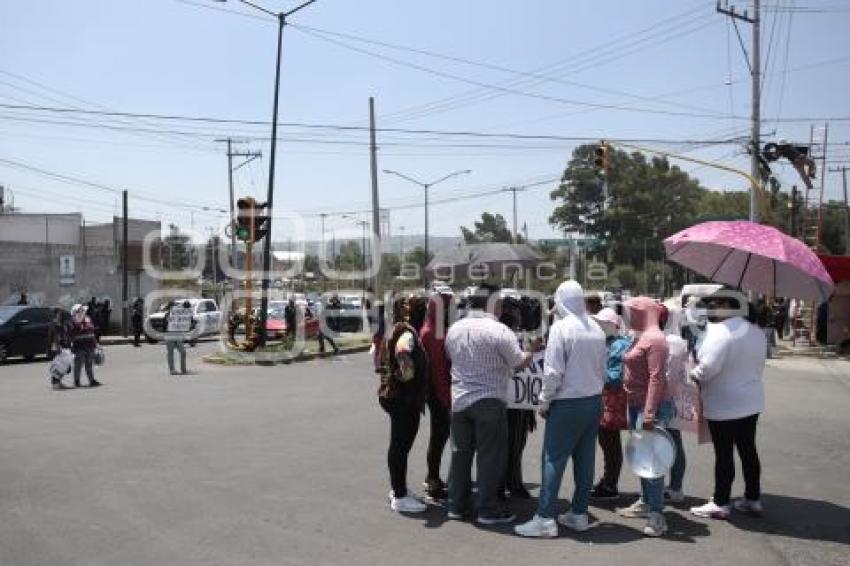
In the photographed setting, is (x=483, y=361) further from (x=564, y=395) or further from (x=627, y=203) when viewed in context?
(x=627, y=203)

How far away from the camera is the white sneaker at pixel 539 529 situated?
Answer: 651 centimetres

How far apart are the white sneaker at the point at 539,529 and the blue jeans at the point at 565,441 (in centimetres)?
5

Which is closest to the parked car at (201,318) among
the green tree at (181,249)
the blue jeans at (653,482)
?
the blue jeans at (653,482)

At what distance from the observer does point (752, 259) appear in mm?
8516

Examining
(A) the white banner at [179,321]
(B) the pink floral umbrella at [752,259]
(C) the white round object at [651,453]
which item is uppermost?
(B) the pink floral umbrella at [752,259]

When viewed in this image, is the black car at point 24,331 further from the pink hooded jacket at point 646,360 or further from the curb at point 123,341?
the pink hooded jacket at point 646,360

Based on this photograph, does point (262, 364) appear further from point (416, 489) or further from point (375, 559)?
point (375, 559)

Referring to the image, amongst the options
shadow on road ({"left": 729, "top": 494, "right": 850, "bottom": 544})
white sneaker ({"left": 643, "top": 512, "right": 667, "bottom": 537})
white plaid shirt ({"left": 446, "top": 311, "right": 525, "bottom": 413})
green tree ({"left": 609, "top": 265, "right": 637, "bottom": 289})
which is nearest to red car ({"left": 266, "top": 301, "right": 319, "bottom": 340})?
white plaid shirt ({"left": 446, "top": 311, "right": 525, "bottom": 413})

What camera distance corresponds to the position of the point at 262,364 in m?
22.4

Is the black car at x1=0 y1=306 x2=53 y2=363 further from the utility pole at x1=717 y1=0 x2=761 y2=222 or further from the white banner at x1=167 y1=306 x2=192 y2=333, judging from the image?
the utility pole at x1=717 y1=0 x2=761 y2=222

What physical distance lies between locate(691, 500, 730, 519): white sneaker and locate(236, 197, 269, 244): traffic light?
56.1 feet

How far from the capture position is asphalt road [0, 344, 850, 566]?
19.9ft

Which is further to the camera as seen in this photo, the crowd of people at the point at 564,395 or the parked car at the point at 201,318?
the parked car at the point at 201,318

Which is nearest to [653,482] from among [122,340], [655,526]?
[655,526]
